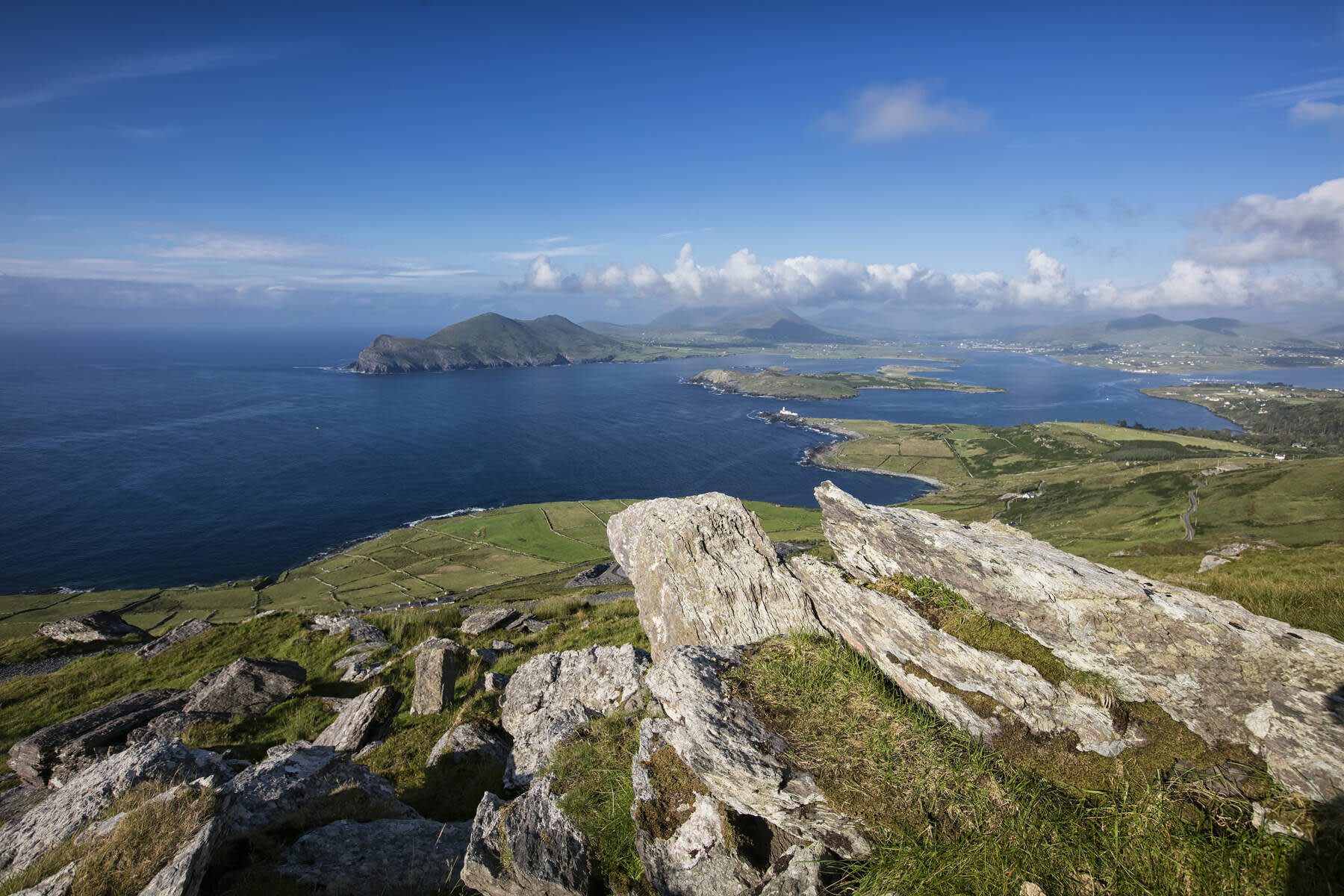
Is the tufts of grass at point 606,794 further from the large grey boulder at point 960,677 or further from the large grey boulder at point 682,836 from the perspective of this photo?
the large grey boulder at point 960,677

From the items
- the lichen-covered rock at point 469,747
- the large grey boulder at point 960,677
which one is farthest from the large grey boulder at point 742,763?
the lichen-covered rock at point 469,747

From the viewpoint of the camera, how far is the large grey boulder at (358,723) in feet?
50.9

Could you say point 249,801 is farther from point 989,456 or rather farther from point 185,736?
point 989,456

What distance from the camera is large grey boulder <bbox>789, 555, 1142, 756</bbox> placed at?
899cm

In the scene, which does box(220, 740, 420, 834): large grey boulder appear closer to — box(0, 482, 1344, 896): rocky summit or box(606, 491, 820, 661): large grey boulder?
box(0, 482, 1344, 896): rocky summit

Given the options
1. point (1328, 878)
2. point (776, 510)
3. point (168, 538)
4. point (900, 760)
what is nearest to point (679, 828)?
point (900, 760)

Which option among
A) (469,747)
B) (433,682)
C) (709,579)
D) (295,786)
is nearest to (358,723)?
(433,682)

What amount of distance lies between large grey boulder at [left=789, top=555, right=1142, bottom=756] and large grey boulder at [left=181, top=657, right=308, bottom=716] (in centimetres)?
1899

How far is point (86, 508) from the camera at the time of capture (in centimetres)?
11294

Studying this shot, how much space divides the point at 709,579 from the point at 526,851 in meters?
9.59

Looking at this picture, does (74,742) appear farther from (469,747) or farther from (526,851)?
(526,851)

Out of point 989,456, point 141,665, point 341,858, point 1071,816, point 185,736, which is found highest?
point 1071,816

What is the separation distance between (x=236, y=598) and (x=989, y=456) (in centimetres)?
20343

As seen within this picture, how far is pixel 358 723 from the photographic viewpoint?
15.8 meters
